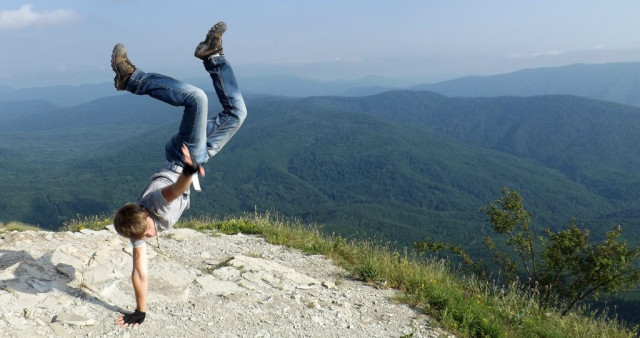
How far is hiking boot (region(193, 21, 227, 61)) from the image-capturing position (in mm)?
5121

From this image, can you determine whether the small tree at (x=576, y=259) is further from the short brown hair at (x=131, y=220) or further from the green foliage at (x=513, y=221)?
the short brown hair at (x=131, y=220)

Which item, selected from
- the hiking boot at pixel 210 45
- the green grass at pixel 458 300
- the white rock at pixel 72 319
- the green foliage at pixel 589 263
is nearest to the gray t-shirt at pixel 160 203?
the white rock at pixel 72 319

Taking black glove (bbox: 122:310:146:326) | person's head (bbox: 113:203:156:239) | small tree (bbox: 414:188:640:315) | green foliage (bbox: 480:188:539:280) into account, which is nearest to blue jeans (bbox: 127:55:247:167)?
person's head (bbox: 113:203:156:239)

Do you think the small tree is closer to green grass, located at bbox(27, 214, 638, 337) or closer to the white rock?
green grass, located at bbox(27, 214, 638, 337)

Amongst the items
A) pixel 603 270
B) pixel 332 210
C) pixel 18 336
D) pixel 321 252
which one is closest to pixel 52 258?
pixel 18 336

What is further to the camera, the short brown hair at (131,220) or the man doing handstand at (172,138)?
the short brown hair at (131,220)

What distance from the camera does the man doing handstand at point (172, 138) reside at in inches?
179

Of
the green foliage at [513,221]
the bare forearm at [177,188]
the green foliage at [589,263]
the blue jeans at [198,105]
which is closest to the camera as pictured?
the bare forearm at [177,188]

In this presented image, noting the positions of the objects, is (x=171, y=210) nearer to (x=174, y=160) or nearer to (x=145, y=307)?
(x=174, y=160)

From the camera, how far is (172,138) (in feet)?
16.1

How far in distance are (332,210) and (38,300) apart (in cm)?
18001

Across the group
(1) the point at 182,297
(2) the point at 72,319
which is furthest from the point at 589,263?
(2) the point at 72,319

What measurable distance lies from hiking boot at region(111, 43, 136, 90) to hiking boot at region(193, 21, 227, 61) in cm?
82

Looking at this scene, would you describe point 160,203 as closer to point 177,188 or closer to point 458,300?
point 177,188
